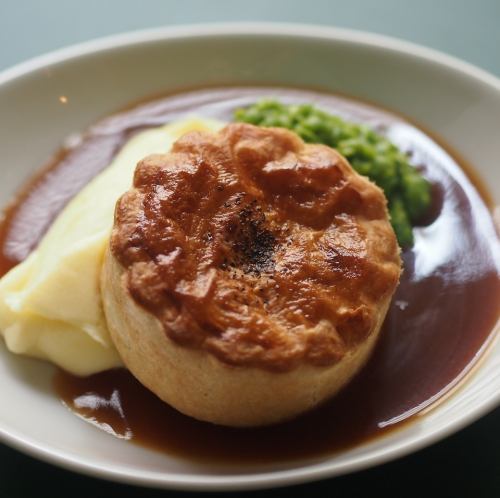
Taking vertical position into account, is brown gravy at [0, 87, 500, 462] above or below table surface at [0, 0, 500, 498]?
below

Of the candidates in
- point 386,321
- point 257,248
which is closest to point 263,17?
point 386,321

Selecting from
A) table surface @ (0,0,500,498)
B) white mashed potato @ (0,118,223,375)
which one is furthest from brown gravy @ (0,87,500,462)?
table surface @ (0,0,500,498)

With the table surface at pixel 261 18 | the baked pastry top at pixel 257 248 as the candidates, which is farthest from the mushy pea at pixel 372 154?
the table surface at pixel 261 18

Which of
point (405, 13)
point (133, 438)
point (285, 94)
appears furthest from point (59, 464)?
point (405, 13)

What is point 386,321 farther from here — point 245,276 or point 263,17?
point 263,17

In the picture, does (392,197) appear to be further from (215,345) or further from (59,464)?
(59,464)

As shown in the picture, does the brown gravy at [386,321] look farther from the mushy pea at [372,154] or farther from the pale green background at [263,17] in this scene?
the pale green background at [263,17]

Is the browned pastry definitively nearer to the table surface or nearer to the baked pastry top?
the baked pastry top
